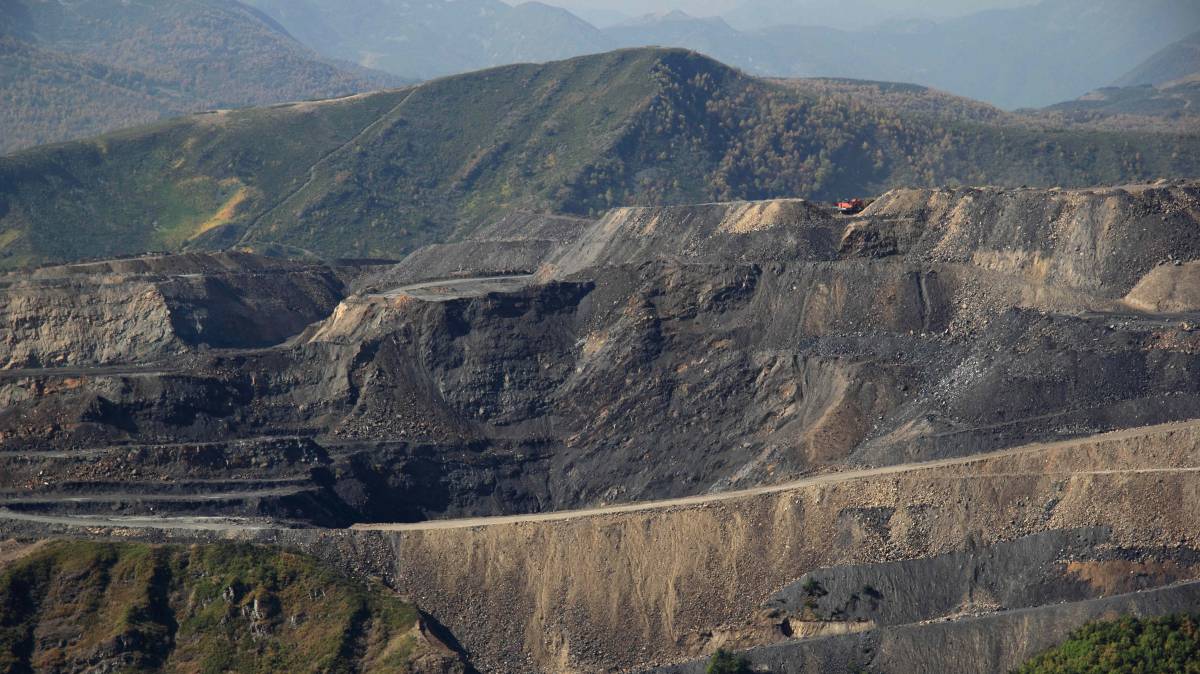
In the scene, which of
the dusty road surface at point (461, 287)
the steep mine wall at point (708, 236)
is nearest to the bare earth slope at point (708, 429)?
the steep mine wall at point (708, 236)

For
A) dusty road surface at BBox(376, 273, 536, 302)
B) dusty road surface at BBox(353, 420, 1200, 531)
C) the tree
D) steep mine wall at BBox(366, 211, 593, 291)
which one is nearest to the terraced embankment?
dusty road surface at BBox(353, 420, 1200, 531)

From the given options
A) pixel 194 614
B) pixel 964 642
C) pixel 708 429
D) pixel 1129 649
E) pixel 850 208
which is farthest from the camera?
pixel 850 208

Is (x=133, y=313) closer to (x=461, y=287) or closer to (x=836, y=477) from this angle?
(x=461, y=287)

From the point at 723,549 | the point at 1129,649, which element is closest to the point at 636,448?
the point at 723,549

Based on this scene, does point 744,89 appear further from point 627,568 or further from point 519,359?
point 627,568

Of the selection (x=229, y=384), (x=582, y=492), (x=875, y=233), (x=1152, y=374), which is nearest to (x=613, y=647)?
(x=582, y=492)

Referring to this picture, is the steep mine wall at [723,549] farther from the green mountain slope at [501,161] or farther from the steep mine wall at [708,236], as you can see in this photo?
the green mountain slope at [501,161]
